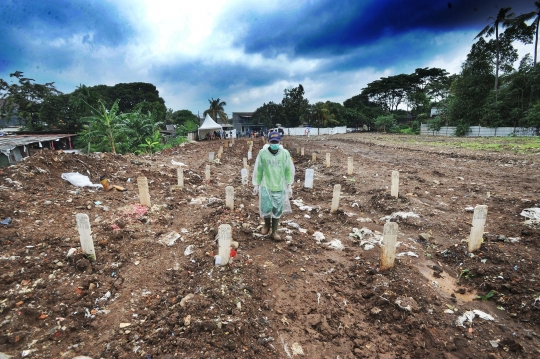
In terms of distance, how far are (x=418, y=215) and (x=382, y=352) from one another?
3.65m

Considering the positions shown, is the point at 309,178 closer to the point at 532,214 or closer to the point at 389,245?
the point at 389,245

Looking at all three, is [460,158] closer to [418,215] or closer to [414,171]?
[414,171]

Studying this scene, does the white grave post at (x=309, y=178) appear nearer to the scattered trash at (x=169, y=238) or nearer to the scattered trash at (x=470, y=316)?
the scattered trash at (x=169, y=238)

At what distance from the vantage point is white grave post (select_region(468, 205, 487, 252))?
3.56 metres

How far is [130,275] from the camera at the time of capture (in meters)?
3.27

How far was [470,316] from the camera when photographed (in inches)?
105

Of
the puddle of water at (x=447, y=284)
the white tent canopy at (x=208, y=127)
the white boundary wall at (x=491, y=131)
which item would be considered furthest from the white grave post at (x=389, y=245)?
the white tent canopy at (x=208, y=127)

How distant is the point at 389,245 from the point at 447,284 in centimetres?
85

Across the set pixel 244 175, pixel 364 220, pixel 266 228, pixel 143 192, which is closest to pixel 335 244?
pixel 266 228

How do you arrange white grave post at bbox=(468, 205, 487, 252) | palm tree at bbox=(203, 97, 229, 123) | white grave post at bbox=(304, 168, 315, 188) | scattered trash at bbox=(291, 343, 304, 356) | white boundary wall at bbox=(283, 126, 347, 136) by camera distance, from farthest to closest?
1. white boundary wall at bbox=(283, 126, 347, 136)
2. palm tree at bbox=(203, 97, 229, 123)
3. white grave post at bbox=(304, 168, 315, 188)
4. white grave post at bbox=(468, 205, 487, 252)
5. scattered trash at bbox=(291, 343, 304, 356)

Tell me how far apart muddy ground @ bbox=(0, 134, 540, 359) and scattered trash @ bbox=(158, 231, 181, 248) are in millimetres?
91

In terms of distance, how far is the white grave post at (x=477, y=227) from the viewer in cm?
356

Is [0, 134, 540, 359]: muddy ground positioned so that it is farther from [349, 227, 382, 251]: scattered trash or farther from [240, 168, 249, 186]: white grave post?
[240, 168, 249, 186]: white grave post

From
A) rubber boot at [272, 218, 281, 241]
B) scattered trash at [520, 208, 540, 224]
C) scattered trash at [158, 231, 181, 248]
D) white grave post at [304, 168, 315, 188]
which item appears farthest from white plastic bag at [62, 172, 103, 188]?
scattered trash at [520, 208, 540, 224]
